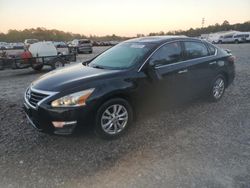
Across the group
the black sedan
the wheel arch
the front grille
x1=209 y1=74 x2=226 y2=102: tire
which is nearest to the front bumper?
the black sedan

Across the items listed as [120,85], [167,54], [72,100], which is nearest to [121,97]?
[120,85]

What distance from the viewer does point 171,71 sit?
4773 millimetres

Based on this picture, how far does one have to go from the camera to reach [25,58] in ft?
40.7

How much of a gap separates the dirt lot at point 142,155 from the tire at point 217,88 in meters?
0.76

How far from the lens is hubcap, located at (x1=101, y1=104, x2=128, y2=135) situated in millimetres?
4082

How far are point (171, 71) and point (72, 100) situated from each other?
2027mm

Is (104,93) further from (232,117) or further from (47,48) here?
(47,48)

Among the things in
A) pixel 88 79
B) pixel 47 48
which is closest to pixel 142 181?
pixel 88 79

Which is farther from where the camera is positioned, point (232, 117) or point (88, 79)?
point (232, 117)

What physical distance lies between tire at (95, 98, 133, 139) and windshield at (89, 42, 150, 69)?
2.37ft

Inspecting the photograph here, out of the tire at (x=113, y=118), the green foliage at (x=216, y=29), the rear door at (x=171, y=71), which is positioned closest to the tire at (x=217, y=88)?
the rear door at (x=171, y=71)

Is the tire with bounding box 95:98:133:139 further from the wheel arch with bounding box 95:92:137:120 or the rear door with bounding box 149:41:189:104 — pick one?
the rear door with bounding box 149:41:189:104

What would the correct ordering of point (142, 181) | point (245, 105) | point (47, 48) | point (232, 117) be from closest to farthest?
point (142, 181)
point (232, 117)
point (245, 105)
point (47, 48)

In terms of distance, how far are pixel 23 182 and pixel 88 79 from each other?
67.8 inches
